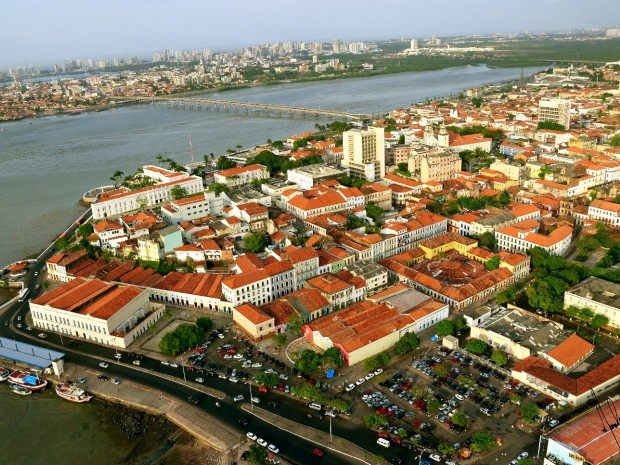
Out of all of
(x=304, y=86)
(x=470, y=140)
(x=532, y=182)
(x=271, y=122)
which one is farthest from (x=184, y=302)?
(x=304, y=86)

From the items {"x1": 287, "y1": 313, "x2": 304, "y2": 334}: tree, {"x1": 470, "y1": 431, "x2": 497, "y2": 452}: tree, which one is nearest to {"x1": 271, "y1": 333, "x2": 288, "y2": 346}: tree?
{"x1": 287, "y1": 313, "x2": 304, "y2": 334}: tree

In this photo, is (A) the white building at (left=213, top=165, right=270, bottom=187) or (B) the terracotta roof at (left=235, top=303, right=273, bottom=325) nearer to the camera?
(B) the terracotta roof at (left=235, top=303, right=273, bottom=325)

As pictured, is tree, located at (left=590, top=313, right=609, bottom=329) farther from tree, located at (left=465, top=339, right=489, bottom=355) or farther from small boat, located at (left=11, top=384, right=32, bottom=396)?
small boat, located at (left=11, top=384, right=32, bottom=396)

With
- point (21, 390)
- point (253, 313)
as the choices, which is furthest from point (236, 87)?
point (21, 390)

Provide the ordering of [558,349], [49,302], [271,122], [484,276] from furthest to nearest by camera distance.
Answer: [271,122] < [484,276] < [49,302] < [558,349]

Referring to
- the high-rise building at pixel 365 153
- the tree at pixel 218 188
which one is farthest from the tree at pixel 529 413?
the high-rise building at pixel 365 153

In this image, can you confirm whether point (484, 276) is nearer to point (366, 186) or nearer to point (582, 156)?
point (366, 186)
